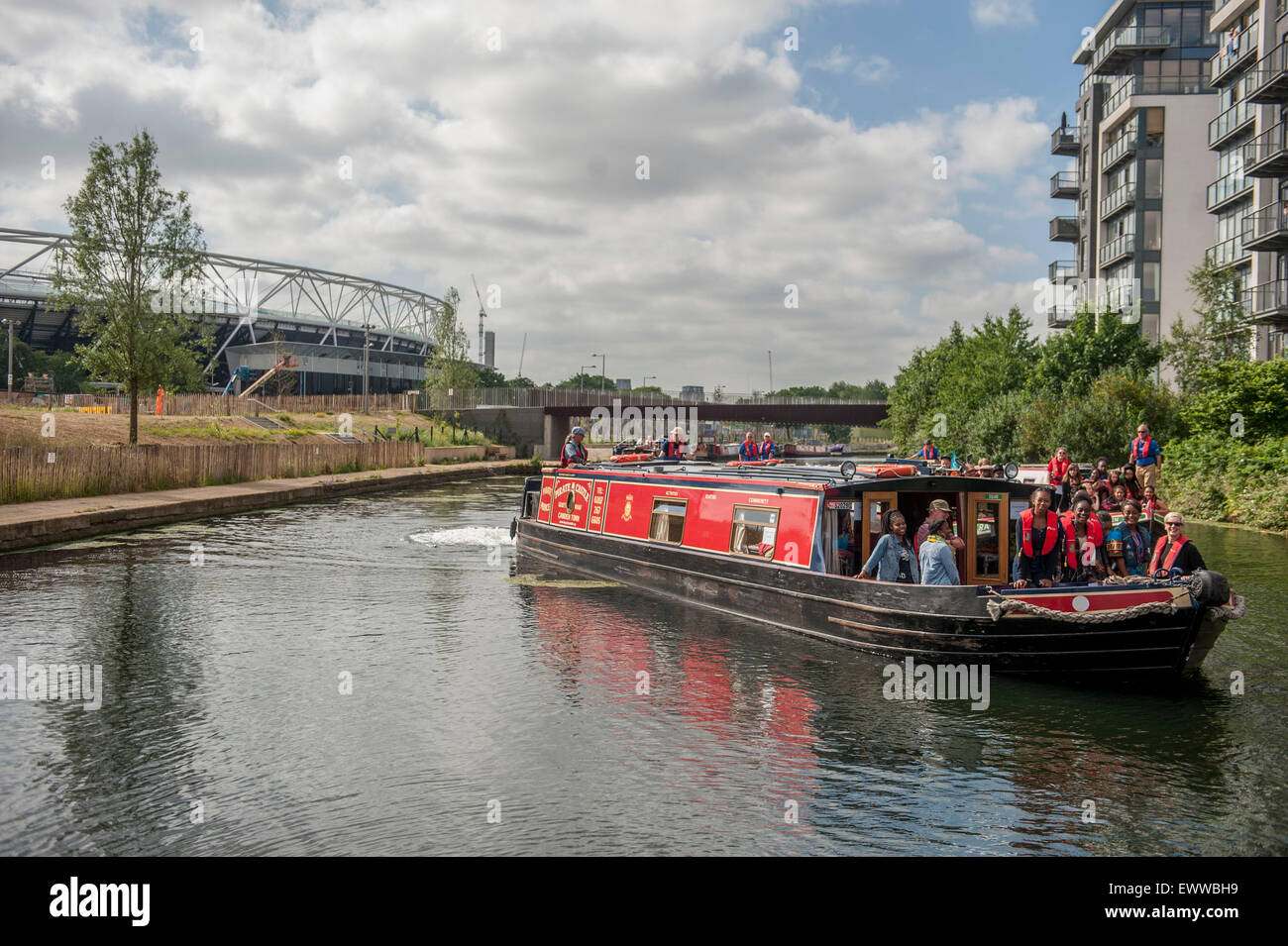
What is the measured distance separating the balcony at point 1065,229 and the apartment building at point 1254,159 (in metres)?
14.1

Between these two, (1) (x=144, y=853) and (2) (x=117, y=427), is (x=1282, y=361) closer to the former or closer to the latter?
(1) (x=144, y=853)

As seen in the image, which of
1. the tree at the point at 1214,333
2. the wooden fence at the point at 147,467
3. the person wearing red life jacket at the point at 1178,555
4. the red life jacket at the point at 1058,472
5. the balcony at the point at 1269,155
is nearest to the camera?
the person wearing red life jacket at the point at 1178,555

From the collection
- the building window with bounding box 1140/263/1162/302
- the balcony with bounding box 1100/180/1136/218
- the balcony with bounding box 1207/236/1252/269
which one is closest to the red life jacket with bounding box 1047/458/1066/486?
the balcony with bounding box 1207/236/1252/269

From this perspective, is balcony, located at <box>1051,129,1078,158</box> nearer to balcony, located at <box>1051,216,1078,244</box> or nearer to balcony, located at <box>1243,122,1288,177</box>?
balcony, located at <box>1051,216,1078,244</box>

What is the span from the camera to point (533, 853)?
277 inches

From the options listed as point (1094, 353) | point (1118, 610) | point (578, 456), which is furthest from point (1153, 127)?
point (1118, 610)

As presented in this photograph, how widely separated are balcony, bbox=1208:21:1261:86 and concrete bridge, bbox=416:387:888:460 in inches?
1632

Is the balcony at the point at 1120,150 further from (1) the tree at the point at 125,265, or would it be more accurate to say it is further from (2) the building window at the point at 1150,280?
(1) the tree at the point at 125,265

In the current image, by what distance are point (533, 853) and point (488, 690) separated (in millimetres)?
4306

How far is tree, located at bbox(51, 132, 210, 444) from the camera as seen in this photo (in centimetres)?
3216

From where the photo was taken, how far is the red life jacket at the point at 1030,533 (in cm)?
1209

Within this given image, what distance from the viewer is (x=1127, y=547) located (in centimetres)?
1280

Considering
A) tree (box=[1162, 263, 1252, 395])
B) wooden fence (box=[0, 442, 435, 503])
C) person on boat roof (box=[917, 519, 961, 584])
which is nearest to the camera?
person on boat roof (box=[917, 519, 961, 584])

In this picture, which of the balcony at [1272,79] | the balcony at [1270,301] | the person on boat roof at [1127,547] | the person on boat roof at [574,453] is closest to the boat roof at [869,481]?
the person on boat roof at [1127,547]
